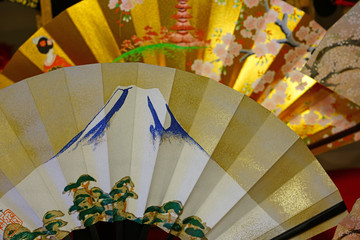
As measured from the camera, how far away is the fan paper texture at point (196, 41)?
1.35 metres

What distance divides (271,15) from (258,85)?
0.77 feet

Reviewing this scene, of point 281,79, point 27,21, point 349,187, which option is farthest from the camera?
point 27,21

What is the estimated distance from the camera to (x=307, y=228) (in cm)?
107

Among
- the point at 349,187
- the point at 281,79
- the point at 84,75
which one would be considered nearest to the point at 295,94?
the point at 281,79

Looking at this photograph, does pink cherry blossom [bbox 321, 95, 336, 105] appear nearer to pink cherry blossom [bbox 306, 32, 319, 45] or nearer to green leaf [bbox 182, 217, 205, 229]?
pink cherry blossom [bbox 306, 32, 319, 45]

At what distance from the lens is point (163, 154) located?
1.06 metres

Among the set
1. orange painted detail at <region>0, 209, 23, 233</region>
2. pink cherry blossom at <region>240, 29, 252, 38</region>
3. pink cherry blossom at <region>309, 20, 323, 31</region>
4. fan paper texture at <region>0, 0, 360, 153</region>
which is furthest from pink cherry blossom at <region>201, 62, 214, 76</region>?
orange painted detail at <region>0, 209, 23, 233</region>

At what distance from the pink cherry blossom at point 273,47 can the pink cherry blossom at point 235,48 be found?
10 cm

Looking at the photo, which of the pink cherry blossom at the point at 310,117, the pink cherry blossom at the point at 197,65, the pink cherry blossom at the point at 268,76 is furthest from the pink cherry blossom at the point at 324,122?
the pink cherry blossom at the point at 197,65

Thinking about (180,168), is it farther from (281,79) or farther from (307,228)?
(281,79)

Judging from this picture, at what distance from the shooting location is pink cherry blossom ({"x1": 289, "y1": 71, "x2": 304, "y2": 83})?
1399 mm

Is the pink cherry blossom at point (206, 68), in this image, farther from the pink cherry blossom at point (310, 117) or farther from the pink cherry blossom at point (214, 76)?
the pink cherry blossom at point (310, 117)

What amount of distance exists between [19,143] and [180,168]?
16.0 inches

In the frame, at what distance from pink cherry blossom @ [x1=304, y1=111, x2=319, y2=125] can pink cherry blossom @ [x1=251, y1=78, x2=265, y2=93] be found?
19 cm
